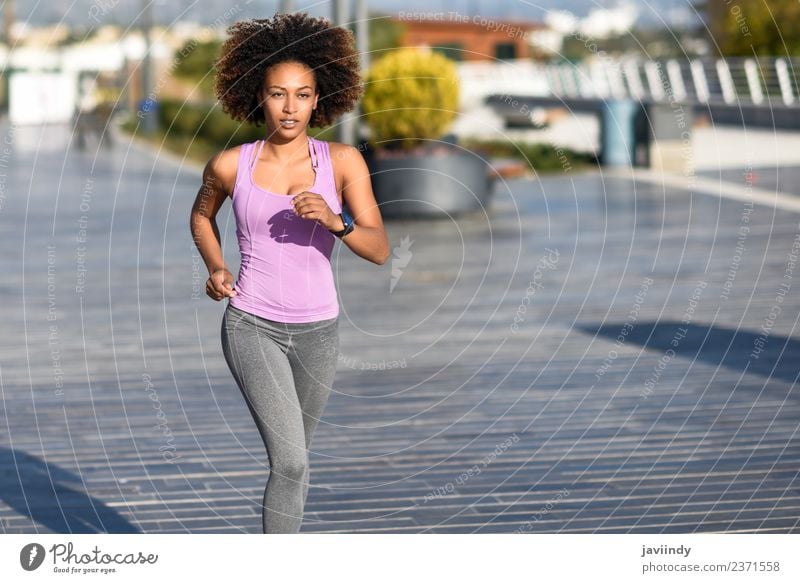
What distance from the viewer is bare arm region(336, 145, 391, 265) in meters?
4.54

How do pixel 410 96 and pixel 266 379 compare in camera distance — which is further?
pixel 410 96

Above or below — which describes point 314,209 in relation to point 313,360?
above

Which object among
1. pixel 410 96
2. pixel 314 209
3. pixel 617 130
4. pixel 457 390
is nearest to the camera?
pixel 314 209

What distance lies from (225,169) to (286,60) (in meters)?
0.40

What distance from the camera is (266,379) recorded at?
4.55m

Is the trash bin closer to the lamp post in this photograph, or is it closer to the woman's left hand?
the lamp post

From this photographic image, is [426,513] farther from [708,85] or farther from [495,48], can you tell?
[495,48]

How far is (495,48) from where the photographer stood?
3371 inches

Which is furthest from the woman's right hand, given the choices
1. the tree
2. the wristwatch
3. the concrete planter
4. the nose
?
the tree

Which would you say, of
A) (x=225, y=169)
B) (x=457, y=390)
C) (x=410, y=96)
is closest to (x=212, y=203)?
(x=225, y=169)

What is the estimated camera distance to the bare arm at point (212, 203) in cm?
460

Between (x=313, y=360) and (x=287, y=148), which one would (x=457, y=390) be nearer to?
(x=313, y=360)

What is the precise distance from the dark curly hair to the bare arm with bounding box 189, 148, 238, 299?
26 centimetres
